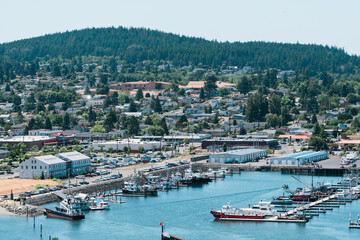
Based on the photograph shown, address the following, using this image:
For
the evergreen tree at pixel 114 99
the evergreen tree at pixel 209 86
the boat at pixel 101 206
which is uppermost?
the evergreen tree at pixel 209 86

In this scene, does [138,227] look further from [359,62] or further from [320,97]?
[359,62]

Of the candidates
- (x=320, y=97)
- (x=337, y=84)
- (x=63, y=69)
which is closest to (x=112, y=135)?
(x=320, y=97)

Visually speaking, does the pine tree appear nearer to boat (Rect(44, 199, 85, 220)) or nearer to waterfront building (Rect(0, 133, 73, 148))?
waterfront building (Rect(0, 133, 73, 148))

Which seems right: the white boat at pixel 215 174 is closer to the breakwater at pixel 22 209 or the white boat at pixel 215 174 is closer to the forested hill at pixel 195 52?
the breakwater at pixel 22 209

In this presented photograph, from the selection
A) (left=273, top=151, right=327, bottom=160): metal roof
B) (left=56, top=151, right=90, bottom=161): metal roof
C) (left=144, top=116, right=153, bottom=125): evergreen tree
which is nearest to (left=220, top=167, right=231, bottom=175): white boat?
(left=273, top=151, right=327, bottom=160): metal roof

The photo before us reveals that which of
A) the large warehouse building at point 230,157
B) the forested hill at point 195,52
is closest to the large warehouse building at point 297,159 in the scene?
the large warehouse building at point 230,157

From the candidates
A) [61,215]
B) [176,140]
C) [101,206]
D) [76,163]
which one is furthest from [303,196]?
[176,140]
